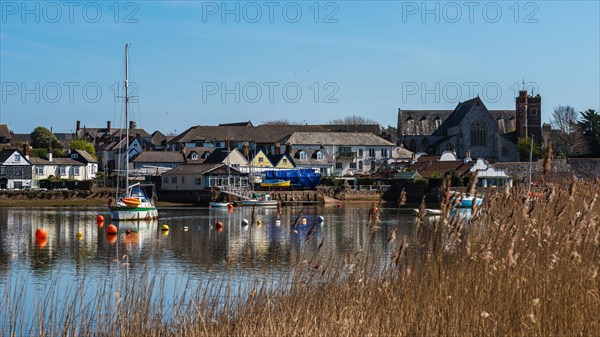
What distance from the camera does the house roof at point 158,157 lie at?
4225 inches

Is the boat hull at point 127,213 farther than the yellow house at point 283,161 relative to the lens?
No

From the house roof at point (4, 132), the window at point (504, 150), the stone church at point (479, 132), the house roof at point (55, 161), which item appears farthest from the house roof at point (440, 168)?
the house roof at point (4, 132)

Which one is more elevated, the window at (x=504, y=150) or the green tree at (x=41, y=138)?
the green tree at (x=41, y=138)

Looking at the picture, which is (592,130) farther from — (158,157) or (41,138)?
(41,138)

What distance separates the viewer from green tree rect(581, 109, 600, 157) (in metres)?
102

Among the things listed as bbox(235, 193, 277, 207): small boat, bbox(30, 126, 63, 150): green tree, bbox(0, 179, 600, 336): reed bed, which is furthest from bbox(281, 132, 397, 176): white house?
bbox(0, 179, 600, 336): reed bed

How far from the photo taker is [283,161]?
108 metres

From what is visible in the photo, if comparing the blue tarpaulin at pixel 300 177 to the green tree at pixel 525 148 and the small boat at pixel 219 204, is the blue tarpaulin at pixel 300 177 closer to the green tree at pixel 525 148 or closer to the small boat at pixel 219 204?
the small boat at pixel 219 204

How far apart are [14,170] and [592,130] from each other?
71277 mm

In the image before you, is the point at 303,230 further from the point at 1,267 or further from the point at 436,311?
the point at 436,311

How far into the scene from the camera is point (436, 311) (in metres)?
10.0

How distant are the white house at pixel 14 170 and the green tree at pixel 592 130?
69192 millimetres

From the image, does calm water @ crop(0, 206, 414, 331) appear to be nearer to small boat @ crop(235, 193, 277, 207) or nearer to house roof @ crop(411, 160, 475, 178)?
small boat @ crop(235, 193, 277, 207)

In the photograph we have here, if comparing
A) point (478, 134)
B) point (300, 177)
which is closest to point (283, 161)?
point (300, 177)
